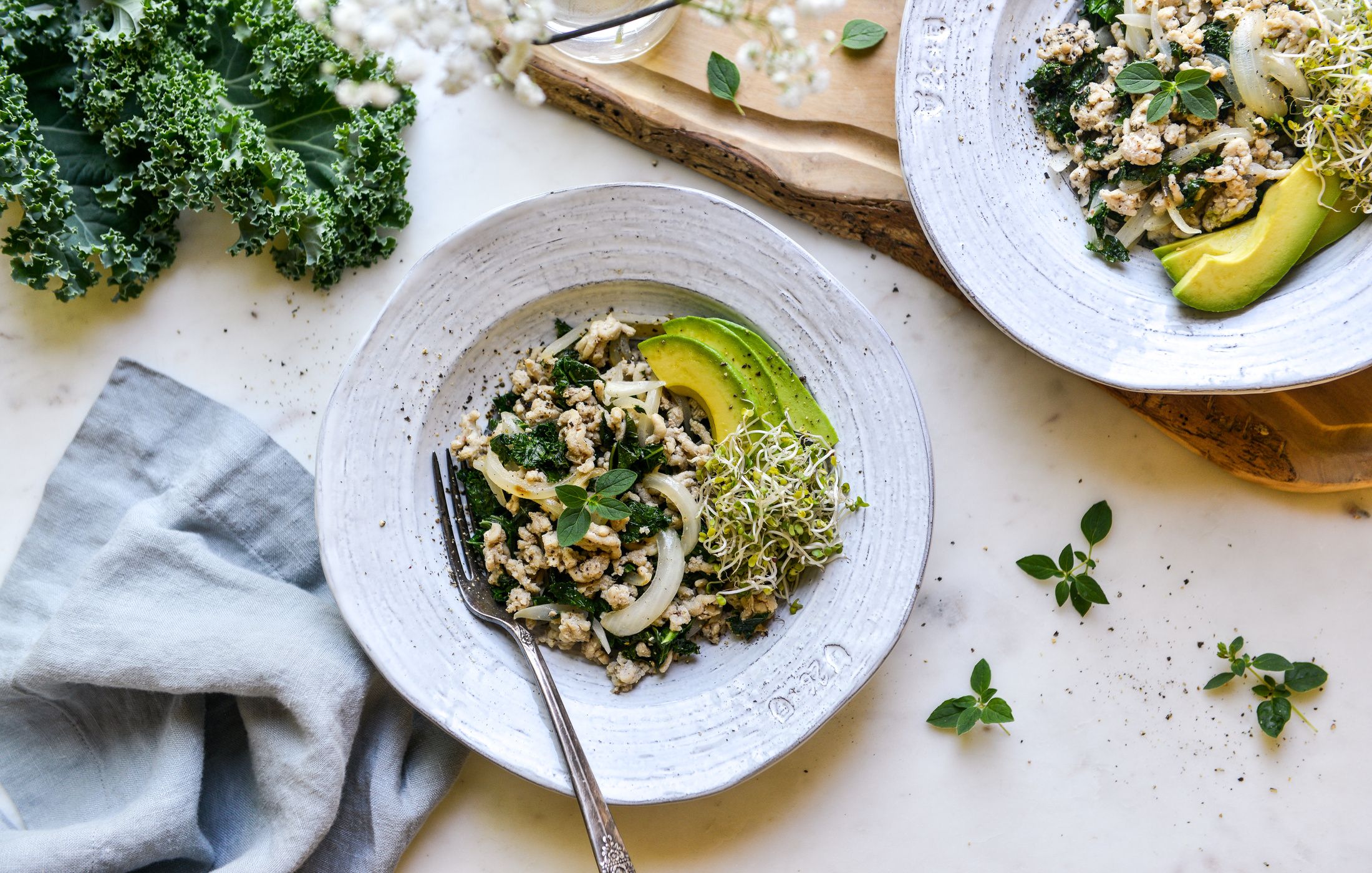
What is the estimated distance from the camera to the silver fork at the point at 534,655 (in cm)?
226

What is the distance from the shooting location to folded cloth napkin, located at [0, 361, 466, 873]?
2490 millimetres

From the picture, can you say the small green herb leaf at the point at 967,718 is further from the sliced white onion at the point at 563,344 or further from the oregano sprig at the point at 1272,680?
the sliced white onion at the point at 563,344

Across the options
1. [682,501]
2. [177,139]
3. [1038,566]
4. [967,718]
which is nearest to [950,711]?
[967,718]

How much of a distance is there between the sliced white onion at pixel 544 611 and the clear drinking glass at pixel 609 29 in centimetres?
156

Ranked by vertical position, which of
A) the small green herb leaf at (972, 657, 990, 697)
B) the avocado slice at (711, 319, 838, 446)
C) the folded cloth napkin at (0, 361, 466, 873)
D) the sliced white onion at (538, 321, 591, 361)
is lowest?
the folded cloth napkin at (0, 361, 466, 873)

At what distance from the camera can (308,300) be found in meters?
2.75

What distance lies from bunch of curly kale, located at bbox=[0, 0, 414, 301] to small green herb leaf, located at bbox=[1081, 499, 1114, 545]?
221 cm

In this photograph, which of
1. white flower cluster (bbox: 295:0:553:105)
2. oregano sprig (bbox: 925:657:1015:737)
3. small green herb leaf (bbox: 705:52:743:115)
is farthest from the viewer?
oregano sprig (bbox: 925:657:1015:737)

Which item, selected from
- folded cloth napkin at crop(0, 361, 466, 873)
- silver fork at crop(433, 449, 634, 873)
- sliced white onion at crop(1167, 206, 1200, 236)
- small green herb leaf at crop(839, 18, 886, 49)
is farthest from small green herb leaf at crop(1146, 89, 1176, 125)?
folded cloth napkin at crop(0, 361, 466, 873)

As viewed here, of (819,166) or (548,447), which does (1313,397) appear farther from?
(548,447)

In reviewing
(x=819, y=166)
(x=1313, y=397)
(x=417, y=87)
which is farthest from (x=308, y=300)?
(x=1313, y=397)

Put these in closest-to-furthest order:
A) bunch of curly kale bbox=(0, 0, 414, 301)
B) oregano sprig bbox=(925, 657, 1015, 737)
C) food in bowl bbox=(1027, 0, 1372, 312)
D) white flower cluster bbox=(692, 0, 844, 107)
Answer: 1. white flower cluster bbox=(692, 0, 844, 107)
2. food in bowl bbox=(1027, 0, 1372, 312)
3. bunch of curly kale bbox=(0, 0, 414, 301)
4. oregano sprig bbox=(925, 657, 1015, 737)

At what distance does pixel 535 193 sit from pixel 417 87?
1.59ft

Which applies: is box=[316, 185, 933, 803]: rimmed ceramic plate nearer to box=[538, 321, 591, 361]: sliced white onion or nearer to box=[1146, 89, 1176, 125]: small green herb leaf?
box=[538, 321, 591, 361]: sliced white onion
